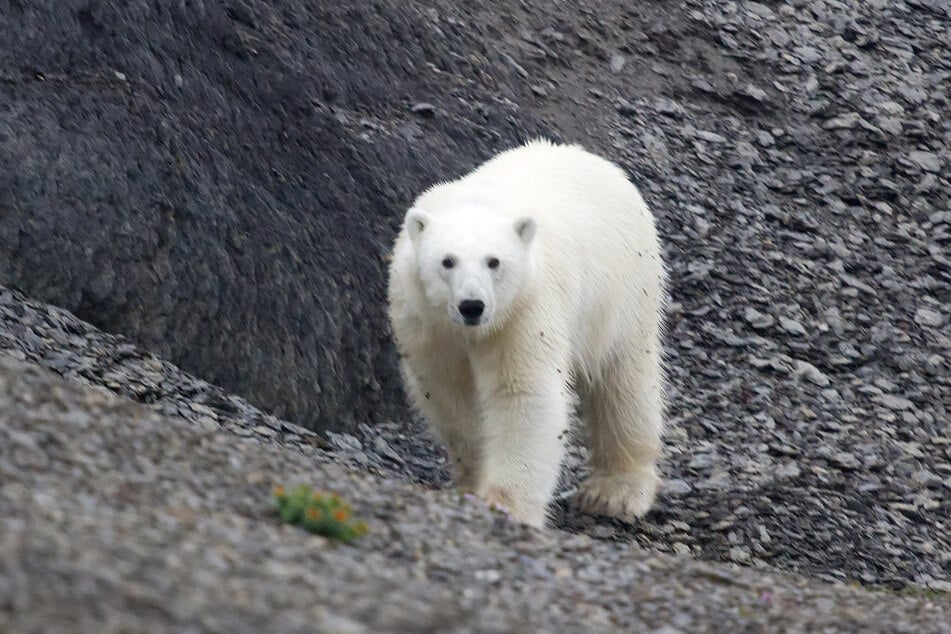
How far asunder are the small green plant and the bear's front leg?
71.6 inches

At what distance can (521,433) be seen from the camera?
6934 millimetres

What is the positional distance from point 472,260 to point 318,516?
2013mm

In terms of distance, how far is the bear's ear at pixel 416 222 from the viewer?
692 centimetres

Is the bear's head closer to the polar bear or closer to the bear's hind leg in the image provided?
the polar bear

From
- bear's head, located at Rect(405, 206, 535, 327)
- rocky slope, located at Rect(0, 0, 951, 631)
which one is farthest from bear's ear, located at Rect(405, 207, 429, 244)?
rocky slope, located at Rect(0, 0, 951, 631)

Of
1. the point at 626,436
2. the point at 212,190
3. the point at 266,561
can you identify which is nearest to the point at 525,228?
the point at 626,436

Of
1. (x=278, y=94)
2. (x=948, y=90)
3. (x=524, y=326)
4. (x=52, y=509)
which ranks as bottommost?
(x=52, y=509)

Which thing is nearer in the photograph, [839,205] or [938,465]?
[938,465]

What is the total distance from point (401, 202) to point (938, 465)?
407 cm

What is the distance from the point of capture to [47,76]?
343 inches

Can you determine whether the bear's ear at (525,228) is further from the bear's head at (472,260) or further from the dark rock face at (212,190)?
the dark rock face at (212,190)

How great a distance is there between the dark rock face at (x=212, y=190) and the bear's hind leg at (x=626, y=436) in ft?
4.78

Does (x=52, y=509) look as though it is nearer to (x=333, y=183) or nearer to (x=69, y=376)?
(x=69, y=376)

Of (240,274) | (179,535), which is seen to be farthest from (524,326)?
(179,535)
